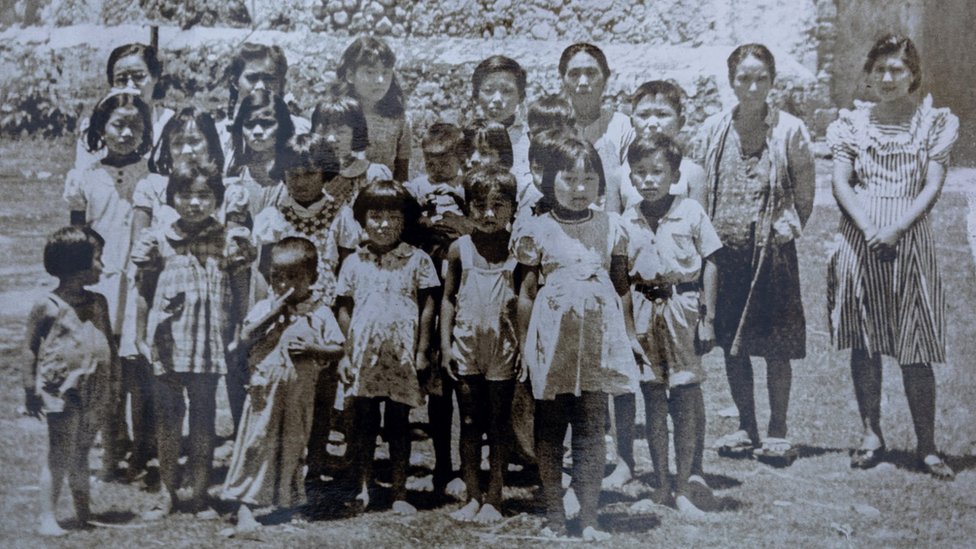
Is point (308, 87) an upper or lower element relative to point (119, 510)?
upper

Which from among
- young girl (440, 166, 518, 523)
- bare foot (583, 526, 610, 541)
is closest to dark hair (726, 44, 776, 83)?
young girl (440, 166, 518, 523)

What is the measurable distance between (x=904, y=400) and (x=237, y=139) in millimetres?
3284

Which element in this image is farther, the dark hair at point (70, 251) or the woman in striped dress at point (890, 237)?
the woman in striped dress at point (890, 237)

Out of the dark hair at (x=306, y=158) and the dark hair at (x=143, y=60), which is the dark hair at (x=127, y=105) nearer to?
the dark hair at (x=143, y=60)

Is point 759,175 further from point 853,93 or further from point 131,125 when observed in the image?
point 131,125

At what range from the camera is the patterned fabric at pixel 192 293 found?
452 centimetres

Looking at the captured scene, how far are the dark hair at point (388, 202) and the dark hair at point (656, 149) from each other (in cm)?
101

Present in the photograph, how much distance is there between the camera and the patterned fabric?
4.52m

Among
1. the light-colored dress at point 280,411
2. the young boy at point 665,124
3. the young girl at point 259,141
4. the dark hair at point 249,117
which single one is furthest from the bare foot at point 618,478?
the dark hair at point 249,117

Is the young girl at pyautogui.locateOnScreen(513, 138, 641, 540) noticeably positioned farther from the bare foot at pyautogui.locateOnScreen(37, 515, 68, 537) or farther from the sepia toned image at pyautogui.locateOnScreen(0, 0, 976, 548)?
the bare foot at pyautogui.locateOnScreen(37, 515, 68, 537)

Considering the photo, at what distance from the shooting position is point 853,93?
4723 millimetres

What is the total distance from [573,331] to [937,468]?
5.93 ft

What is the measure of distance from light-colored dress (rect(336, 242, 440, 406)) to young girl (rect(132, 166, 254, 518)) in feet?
1.71

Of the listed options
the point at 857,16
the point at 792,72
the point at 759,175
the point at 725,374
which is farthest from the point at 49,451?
the point at 857,16
